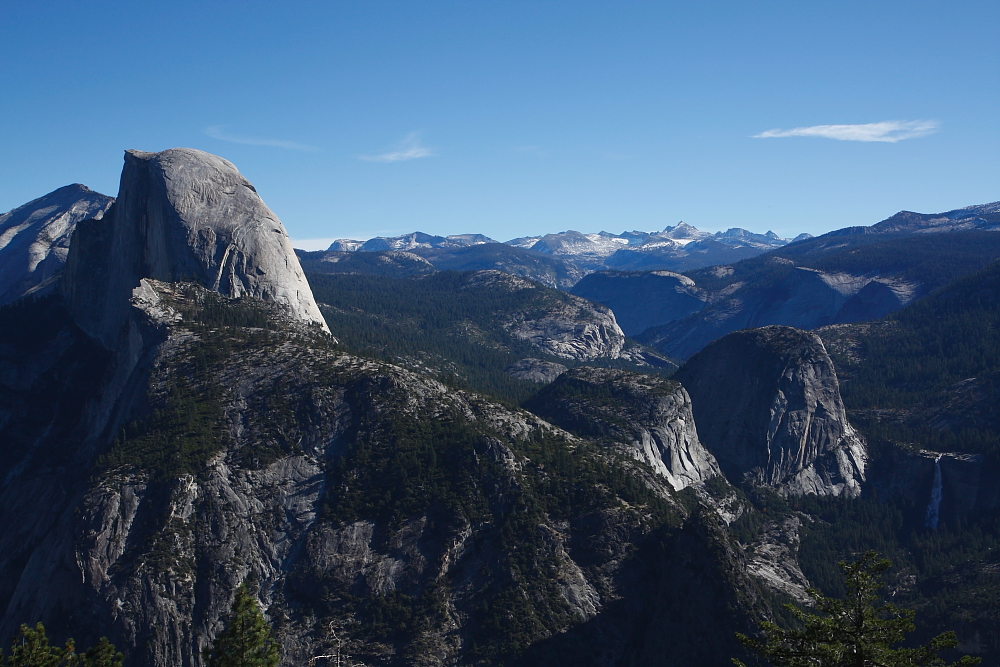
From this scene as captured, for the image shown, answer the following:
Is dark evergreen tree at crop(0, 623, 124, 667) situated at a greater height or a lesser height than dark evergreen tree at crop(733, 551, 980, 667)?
lesser

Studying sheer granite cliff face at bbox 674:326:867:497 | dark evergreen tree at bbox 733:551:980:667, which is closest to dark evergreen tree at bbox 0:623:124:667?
dark evergreen tree at bbox 733:551:980:667

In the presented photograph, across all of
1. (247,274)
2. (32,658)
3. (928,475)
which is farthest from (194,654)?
(928,475)

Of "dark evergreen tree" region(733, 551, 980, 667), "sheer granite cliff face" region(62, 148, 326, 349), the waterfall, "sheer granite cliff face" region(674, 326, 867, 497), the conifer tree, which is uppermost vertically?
"sheer granite cliff face" region(62, 148, 326, 349)

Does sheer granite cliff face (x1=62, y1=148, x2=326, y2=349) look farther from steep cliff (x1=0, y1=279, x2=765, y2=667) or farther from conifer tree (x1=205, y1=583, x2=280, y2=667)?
conifer tree (x1=205, y1=583, x2=280, y2=667)

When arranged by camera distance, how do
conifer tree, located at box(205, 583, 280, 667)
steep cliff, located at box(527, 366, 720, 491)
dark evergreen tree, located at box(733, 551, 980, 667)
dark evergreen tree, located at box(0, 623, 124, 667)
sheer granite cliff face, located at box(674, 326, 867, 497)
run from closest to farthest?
dark evergreen tree, located at box(733, 551, 980, 667) → dark evergreen tree, located at box(0, 623, 124, 667) → conifer tree, located at box(205, 583, 280, 667) → steep cliff, located at box(527, 366, 720, 491) → sheer granite cliff face, located at box(674, 326, 867, 497)

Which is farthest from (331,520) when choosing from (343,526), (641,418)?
(641,418)

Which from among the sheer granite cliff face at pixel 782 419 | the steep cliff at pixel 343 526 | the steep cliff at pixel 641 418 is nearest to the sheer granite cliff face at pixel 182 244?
the steep cliff at pixel 343 526

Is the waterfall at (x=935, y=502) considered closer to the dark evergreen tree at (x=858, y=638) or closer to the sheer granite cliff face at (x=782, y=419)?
the sheer granite cliff face at (x=782, y=419)
